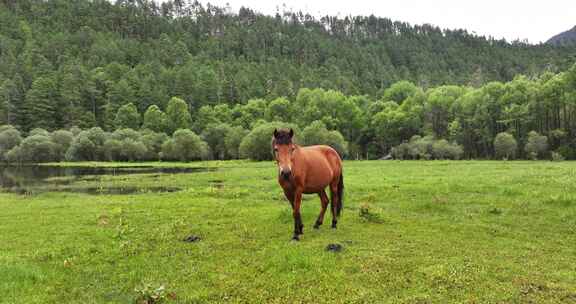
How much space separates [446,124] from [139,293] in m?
126

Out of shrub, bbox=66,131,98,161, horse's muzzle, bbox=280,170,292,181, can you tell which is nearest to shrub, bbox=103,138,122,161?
shrub, bbox=66,131,98,161

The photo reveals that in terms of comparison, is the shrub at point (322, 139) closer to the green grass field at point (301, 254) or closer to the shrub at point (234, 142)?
the shrub at point (234, 142)

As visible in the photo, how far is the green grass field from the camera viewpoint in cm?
898

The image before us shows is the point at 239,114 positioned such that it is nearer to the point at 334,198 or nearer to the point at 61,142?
the point at 61,142

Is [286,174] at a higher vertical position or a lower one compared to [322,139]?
lower

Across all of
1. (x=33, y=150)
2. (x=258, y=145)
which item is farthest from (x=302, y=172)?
(x=33, y=150)

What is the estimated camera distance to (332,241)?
1332cm

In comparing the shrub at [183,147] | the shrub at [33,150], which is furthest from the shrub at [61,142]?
the shrub at [183,147]

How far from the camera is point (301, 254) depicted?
11.2 meters

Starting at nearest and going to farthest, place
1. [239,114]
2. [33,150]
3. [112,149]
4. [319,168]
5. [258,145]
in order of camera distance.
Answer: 1. [319,168]
2. [258,145]
3. [33,150]
4. [112,149]
5. [239,114]

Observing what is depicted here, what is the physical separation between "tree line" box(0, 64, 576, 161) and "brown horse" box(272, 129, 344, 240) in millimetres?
77541

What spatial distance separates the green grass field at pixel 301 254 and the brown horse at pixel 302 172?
→ 3.86 ft

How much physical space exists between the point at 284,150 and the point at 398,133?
4572 inches

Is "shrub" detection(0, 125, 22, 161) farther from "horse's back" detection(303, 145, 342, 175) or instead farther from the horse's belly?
the horse's belly
